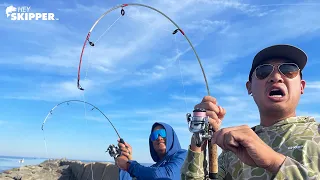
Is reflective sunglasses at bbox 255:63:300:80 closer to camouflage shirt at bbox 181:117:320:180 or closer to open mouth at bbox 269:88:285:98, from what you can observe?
open mouth at bbox 269:88:285:98

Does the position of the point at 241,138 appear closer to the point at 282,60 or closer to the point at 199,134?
the point at 199,134

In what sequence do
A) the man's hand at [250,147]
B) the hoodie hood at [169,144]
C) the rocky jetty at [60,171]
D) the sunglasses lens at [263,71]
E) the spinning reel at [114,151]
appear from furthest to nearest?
1. the rocky jetty at [60,171]
2. the spinning reel at [114,151]
3. the hoodie hood at [169,144]
4. the sunglasses lens at [263,71]
5. the man's hand at [250,147]

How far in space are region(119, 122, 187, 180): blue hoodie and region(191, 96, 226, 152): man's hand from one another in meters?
2.02

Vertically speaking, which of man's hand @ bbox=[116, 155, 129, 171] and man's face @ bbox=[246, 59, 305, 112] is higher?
man's face @ bbox=[246, 59, 305, 112]

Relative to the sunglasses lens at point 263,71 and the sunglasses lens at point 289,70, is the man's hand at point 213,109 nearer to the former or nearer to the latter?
the sunglasses lens at point 263,71

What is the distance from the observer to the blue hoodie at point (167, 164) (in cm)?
422

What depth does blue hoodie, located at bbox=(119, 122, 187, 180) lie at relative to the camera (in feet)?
13.8

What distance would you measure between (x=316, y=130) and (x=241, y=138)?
822 millimetres

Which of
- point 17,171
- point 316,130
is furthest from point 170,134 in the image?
point 17,171

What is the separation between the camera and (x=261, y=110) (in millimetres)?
2375

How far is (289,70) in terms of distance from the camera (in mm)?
2328

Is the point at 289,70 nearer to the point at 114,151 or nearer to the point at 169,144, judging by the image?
the point at 169,144

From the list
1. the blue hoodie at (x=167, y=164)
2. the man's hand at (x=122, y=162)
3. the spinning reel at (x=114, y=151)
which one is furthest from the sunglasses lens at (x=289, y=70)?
the spinning reel at (x=114, y=151)

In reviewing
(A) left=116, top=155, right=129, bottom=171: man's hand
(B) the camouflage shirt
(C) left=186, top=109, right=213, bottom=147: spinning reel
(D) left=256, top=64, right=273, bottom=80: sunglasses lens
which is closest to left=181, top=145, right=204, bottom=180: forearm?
(B) the camouflage shirt
